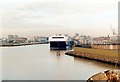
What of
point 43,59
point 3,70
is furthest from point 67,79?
point 43,59

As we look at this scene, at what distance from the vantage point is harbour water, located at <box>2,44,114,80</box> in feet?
15.0

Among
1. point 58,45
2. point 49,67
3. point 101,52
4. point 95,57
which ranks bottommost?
point 49,67

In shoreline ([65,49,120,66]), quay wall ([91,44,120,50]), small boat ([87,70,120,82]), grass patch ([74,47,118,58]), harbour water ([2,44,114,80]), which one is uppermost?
quay wall ([91,44,120,50])

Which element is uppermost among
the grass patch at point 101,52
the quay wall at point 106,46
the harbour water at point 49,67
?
the quay wall at point 106,46

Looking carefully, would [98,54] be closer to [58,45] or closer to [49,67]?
[49,67]

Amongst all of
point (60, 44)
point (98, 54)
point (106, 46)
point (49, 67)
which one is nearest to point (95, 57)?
point (98, 54)

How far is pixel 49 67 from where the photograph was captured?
17.8 feet

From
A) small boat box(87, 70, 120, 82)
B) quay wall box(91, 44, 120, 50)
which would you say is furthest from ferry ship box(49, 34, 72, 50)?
small boat box(87, 70, 120, 82)

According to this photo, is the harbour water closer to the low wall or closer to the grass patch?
the low wall

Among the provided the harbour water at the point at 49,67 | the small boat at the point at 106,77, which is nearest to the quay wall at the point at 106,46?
the harbour water at the point at 49,67

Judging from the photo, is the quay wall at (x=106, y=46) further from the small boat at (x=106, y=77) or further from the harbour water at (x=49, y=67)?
the small boat at (x=106, y=77)

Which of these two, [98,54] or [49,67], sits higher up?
[98,54]

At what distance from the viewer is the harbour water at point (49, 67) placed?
457 cm

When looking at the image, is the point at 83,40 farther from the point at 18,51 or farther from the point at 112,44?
the point at 18,51
